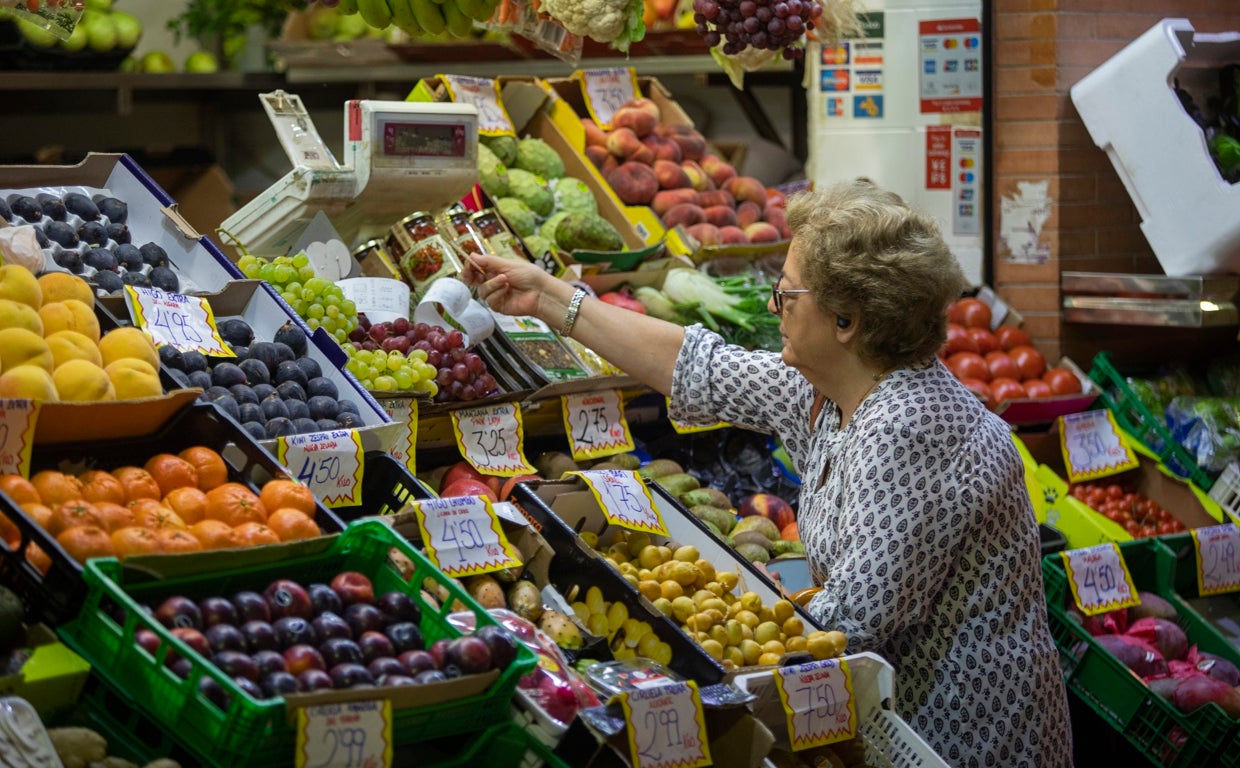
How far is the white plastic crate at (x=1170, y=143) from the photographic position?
4.46 meters

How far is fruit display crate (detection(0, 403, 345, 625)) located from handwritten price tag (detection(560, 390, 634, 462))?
1390 mm

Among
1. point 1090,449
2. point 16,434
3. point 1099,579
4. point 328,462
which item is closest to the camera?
point 16,434

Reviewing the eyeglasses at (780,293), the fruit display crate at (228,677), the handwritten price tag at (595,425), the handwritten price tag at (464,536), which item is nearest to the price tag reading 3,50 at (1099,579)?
the handwritten price tag at (595,425)

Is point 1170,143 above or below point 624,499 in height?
above

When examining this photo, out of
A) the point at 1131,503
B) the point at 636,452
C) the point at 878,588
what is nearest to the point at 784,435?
the point at 878,588

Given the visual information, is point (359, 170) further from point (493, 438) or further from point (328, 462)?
point (328, 462)

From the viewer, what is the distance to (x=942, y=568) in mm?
2453

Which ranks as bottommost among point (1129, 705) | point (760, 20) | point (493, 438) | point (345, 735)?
point (1129, 705)

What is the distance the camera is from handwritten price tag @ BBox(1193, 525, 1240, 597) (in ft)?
12.9

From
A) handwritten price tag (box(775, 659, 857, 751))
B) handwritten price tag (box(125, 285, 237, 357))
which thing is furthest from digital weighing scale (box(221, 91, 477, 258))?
handwritten price tag (box(775, 659, 857, 751))

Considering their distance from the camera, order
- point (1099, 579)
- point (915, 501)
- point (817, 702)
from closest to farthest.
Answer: point (817, 702)
point (915, 501)
point (1099, 579)

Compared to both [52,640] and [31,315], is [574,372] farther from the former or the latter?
[52,640]

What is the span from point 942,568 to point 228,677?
1333mm

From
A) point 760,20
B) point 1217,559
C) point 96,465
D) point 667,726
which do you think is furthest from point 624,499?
point 1217,559
